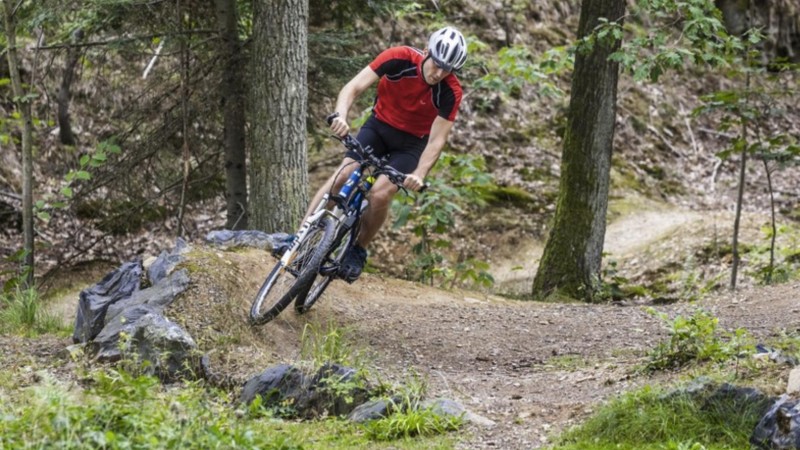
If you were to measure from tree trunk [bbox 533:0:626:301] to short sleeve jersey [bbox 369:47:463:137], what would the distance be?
4230mm

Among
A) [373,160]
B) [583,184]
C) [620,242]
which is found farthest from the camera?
[620,242]

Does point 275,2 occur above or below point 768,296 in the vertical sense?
above

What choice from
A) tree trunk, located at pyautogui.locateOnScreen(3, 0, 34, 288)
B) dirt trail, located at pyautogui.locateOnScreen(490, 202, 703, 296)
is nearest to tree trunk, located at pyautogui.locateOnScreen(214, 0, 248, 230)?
tree trunk, located at pyautogui.locateOnScreen(3, 0, 34, 288)

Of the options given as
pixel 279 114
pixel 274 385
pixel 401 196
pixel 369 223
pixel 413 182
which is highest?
pixel 279 114

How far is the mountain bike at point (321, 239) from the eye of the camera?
7.07 meters

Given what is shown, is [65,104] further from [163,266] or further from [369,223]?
[369,223]

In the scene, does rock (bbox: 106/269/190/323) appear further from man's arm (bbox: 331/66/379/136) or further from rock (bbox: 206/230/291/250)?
man's arm (bbox: 331/66/379/136)

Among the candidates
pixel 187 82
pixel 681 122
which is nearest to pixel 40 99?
pixel 187 82

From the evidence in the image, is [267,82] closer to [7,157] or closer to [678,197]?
[7,157]

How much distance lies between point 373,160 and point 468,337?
2198 millimetres

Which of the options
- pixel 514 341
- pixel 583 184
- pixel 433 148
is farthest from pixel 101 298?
pixel 583 184

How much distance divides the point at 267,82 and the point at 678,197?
36.2 ft

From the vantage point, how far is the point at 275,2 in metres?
9.21

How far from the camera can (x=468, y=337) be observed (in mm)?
8461
